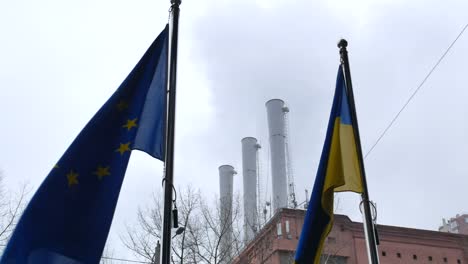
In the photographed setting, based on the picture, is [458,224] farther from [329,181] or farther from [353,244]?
[329,181]

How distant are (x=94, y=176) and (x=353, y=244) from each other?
2965 centimetres

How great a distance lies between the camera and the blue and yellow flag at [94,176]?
22.4ft

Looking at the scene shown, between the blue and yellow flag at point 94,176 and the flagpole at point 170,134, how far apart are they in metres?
0.10

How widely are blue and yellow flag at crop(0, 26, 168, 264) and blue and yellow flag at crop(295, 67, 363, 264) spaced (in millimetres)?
2129

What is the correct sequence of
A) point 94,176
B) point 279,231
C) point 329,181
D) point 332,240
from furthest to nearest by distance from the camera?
point 332,240
point 279,231
point 329,181
point 94,176

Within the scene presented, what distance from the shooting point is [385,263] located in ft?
117

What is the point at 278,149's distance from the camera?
4988 centimetres

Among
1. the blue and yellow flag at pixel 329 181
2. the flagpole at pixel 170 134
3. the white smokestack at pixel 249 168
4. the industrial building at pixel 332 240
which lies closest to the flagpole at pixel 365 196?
the blue and yellow flag at pixel 329 181

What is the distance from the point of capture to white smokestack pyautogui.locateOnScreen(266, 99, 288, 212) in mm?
48500

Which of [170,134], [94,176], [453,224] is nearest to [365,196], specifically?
[170,134]

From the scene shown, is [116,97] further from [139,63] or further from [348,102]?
[348,102]

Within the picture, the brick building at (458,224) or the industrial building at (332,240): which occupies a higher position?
the brick building at (458,224)

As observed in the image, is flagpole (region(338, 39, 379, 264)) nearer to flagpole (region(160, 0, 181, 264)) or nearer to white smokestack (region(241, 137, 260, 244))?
flagpole (region(160, 0, 181, 264))

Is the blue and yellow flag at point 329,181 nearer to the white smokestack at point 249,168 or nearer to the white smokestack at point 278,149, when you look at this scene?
the white smokestack at point 278,149
